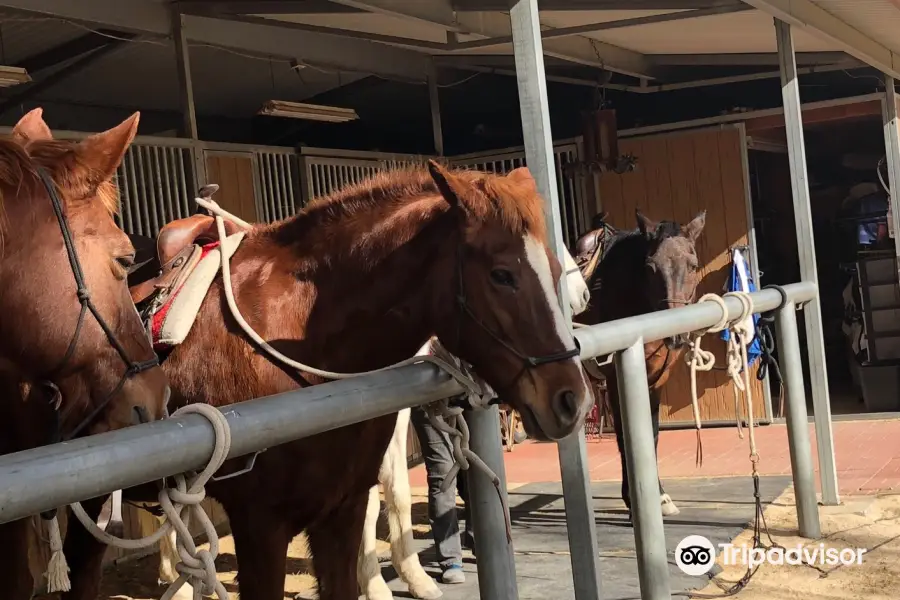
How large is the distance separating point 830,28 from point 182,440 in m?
5.85

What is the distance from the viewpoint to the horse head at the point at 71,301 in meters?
1.87

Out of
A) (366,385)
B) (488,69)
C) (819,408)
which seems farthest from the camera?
(488,69)

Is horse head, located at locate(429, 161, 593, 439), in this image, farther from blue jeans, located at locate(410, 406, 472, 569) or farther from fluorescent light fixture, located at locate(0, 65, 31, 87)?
fluorescent light fixture, located at locate(0, 65, 31, 87)

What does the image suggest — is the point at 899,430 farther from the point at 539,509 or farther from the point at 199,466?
the point at 199,466

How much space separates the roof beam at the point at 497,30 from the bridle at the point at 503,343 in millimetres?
2175

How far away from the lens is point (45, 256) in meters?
1.89

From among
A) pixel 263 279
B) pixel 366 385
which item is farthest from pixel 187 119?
pixel 366 385

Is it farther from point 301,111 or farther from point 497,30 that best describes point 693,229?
point 301,111

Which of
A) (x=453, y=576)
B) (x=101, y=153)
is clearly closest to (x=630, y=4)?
Result: (x=453, y=576)

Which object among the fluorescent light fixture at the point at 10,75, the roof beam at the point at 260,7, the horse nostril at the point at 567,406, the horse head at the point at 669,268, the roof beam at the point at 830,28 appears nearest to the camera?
the horse nostril at the point at 567,406

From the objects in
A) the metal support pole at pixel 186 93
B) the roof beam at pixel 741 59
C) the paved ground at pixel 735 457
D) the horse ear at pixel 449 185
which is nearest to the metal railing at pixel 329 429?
the horse ear at pixel 449 185

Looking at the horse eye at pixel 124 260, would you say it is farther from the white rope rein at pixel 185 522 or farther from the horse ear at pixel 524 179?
the horse ear at pixel 524 179

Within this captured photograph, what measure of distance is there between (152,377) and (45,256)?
0.32m

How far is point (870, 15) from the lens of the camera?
20.3 ft
